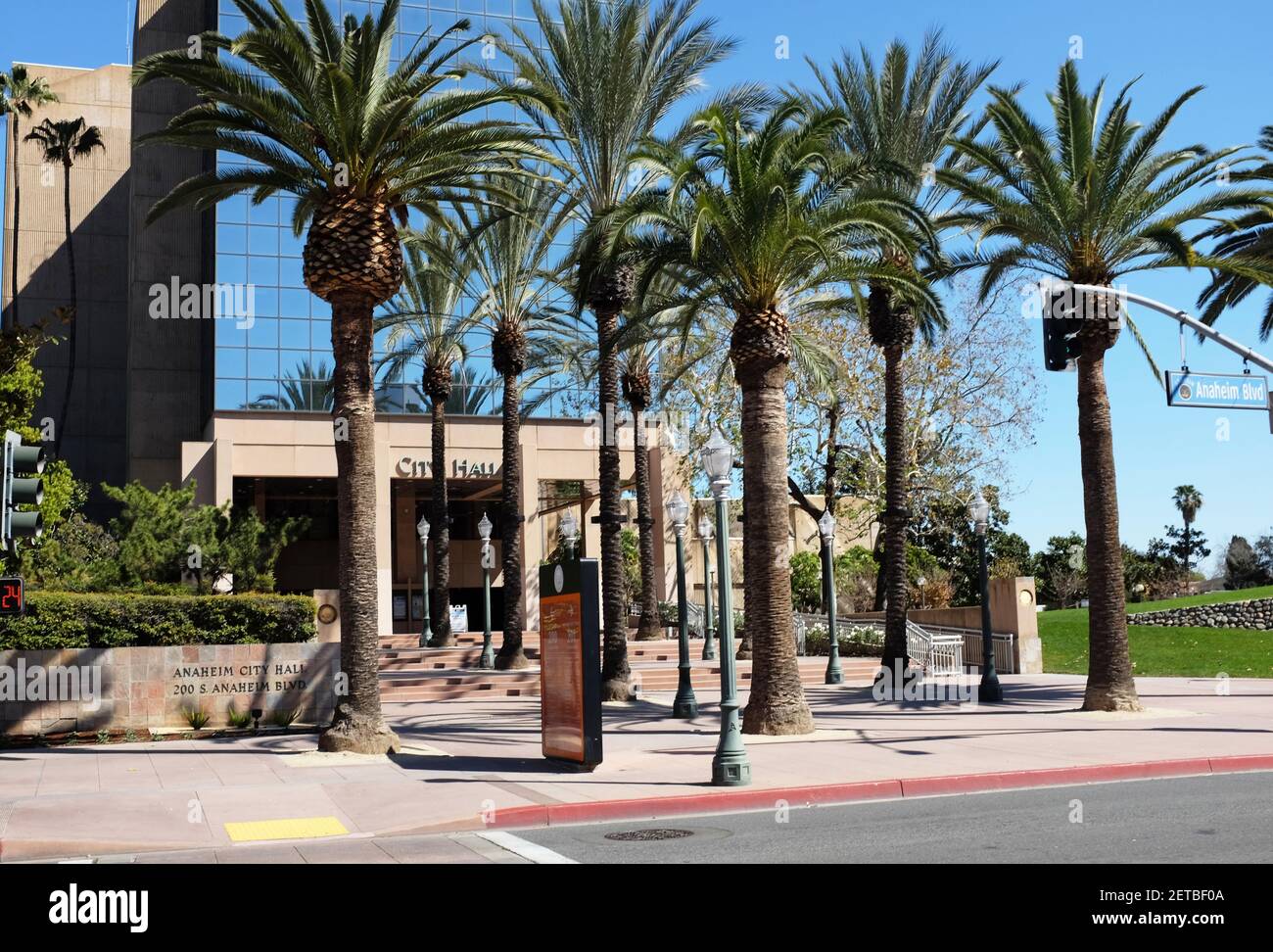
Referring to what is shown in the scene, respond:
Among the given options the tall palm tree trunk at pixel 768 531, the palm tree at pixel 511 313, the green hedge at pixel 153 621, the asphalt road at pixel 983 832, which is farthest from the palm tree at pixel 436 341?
the asphalt road at pixel 983 832

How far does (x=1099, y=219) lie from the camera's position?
70.1 feet

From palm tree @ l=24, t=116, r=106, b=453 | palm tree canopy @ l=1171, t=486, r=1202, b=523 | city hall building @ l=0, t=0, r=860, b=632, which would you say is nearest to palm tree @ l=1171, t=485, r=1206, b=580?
A: palm tree canopy @ l=1171, t=486, r=1202, b=523

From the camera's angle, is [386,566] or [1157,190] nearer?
[1157,190]

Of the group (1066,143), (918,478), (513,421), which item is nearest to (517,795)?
(1066,143)

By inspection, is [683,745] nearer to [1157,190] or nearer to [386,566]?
[1157,190]

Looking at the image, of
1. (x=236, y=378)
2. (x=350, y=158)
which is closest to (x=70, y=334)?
(x=236, y=378)

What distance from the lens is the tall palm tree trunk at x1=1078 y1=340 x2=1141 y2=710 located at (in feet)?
69.2

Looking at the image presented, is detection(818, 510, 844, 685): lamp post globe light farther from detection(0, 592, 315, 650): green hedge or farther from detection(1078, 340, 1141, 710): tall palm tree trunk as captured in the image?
detection(0, 592, 315, 650): green hedge

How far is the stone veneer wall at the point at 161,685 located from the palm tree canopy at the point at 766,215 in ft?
29.3

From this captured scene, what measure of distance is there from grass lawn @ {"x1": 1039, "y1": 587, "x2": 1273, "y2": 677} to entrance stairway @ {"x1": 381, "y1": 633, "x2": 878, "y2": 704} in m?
6.78

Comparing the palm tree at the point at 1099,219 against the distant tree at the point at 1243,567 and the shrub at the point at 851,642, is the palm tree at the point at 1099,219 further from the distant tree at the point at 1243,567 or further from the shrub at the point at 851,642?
the distant tree at the point at 1243,567

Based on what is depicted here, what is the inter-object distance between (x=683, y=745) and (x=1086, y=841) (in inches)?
339

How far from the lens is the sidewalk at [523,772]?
451 inches
